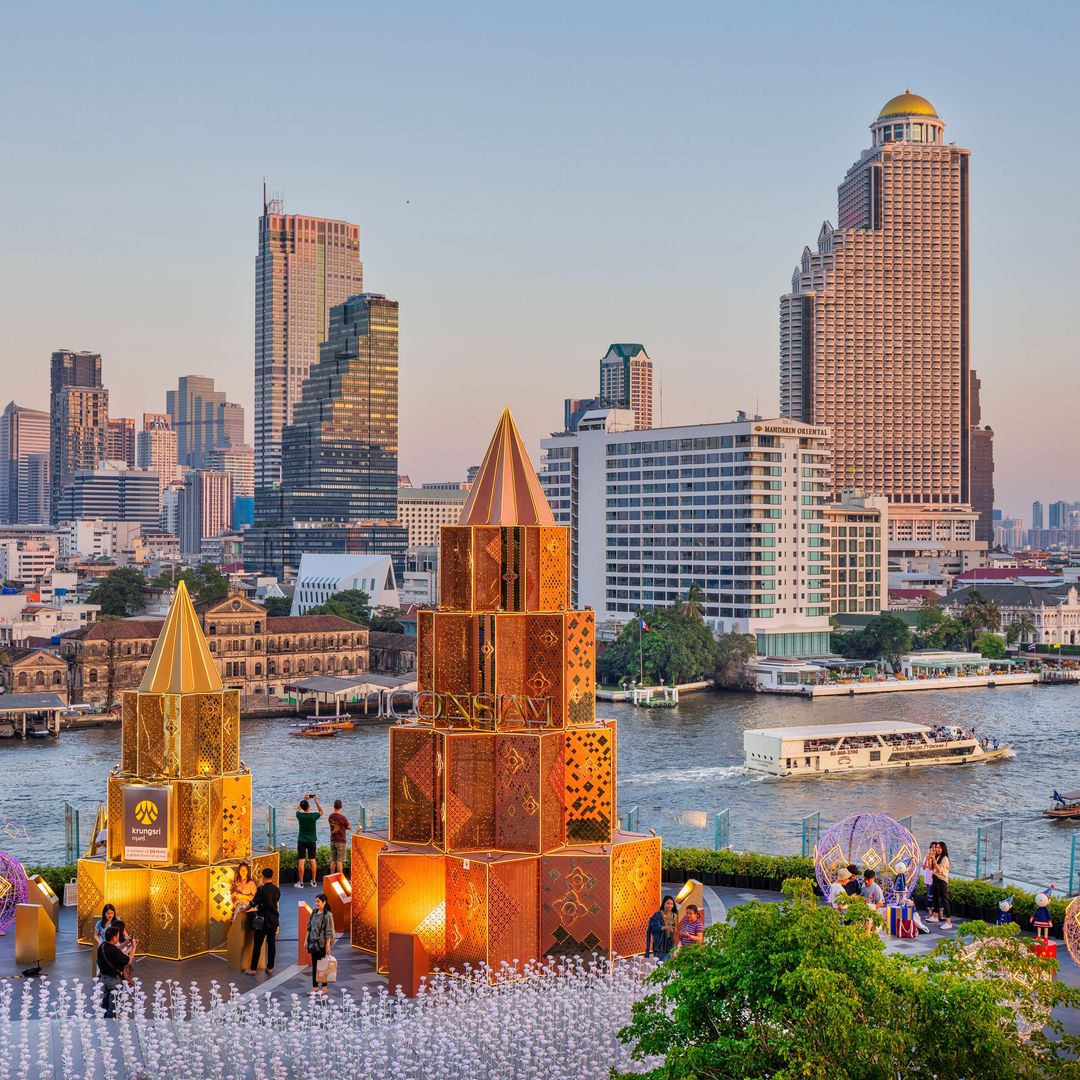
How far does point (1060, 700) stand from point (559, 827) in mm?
73820

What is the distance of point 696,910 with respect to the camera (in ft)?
55.9

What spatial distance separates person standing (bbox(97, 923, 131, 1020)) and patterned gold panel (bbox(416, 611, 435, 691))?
442cm

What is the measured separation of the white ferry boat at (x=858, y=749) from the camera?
55688 millimetres

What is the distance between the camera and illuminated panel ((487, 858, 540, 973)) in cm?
1672

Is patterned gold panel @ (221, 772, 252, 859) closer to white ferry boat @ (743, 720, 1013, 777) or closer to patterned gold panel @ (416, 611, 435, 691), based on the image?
patterned gold panel @ (416, 611, 435, 691)

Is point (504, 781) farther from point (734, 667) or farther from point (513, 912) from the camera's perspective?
point (734, 667)

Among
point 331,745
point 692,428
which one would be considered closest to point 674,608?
point 692,428

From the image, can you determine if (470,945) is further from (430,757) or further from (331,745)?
(331,745)

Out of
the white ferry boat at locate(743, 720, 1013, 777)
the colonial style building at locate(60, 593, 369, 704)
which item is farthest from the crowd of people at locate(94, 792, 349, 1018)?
the colonial style building at locate(60, 593, 369, 704)

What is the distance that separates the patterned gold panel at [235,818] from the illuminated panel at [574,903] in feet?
13.3

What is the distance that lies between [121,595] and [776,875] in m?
94.9

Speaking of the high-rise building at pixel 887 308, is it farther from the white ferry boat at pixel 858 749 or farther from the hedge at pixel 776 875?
the hedge at pixel 776 875

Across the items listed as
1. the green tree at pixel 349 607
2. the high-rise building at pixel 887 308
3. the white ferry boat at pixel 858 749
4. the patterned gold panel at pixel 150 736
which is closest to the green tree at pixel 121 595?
the green tree at pixel 349 607

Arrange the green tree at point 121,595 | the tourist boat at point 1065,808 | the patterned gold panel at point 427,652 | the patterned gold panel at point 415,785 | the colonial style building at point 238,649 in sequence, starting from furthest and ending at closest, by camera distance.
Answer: the green tree at point 121,595 < the colonial style building at point 238,649 < the tourist boat at point 1065,808 < the patterned gold panel at point 427,652 < the patterned gold panel at point 415,785
